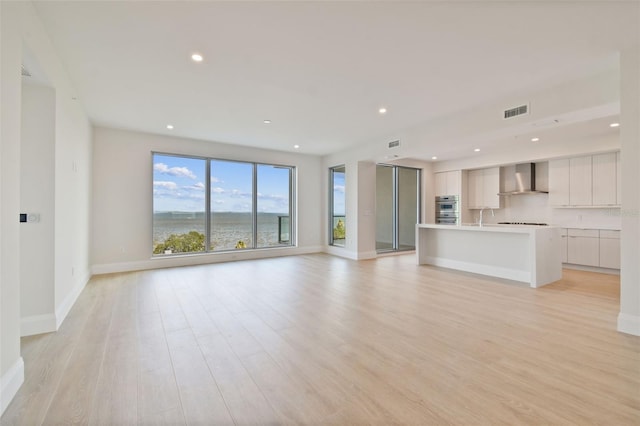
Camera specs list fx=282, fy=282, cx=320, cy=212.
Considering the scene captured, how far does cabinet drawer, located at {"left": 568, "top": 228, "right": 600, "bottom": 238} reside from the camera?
225 inches

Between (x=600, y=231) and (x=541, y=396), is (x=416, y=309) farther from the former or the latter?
(x=600, y=231)

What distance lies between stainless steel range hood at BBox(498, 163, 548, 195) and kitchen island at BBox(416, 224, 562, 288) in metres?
2.09

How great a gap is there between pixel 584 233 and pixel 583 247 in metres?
0.29

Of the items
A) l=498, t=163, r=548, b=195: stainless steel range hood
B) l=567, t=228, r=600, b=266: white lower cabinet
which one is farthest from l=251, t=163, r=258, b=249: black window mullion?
l=567, t=228, r=600, b=266: white lower cabinet

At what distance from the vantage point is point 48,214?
2.87 m

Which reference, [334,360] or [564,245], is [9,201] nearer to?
[334,360]

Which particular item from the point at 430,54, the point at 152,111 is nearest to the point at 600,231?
the point at 430,54

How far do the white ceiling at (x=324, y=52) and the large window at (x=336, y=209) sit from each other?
11.7 ft

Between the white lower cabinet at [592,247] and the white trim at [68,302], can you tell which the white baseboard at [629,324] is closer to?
the white lower cabinet at [592,247]

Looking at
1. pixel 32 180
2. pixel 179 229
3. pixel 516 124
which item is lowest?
pixel 179 229

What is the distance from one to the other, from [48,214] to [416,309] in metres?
4.16

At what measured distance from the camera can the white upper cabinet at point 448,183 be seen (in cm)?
822

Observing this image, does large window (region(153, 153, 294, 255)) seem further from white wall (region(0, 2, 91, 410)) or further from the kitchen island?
the kitchen island

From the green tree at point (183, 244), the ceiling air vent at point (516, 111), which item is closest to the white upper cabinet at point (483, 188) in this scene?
the ceiling air vent at point (516, 111)
